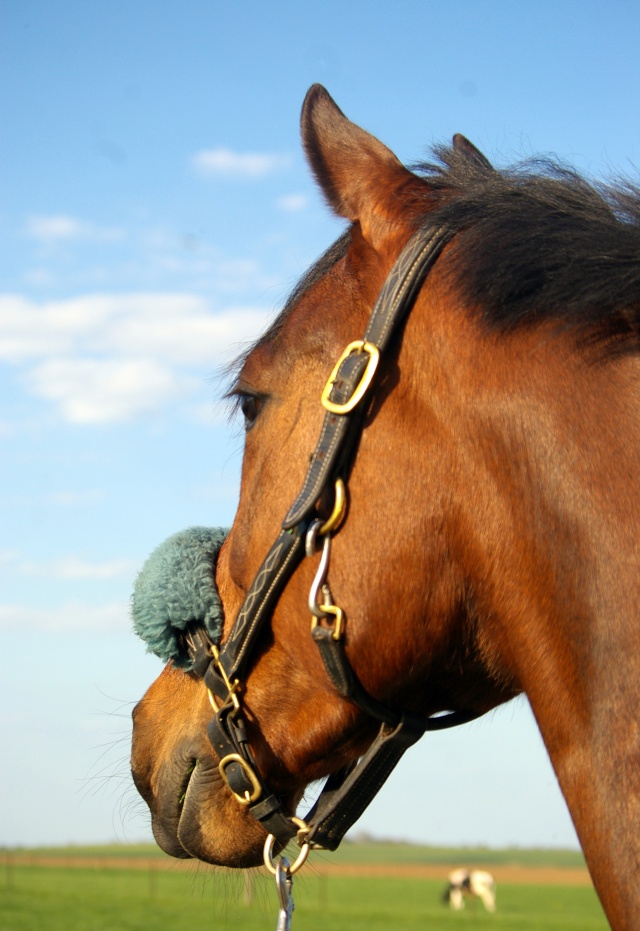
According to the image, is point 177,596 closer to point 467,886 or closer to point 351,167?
point 351,167

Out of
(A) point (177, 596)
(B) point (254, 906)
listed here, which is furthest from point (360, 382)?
(B) point (254, 906)

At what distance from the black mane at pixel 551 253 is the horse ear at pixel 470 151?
48cm

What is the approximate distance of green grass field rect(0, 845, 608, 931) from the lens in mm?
32000

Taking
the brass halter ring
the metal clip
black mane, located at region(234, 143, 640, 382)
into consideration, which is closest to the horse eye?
black mane, located at region(234, 143, 640, 382)

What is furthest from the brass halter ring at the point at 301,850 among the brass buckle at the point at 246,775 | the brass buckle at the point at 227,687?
the brass buckle at the point at 227,687

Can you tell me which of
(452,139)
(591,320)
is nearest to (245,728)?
(591,320)

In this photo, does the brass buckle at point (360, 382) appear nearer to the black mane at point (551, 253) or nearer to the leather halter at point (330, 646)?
the leather halter at point (330, 646)

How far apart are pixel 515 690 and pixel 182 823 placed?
1.01m

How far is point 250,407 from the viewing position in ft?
8.67

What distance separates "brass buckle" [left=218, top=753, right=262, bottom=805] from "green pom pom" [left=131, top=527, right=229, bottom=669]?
0.31 metres

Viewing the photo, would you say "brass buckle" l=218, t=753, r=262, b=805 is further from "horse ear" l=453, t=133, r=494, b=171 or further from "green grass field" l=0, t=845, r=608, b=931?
"green grass field" l=0, t=845, r=608, b=931

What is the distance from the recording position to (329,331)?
7.89 ft

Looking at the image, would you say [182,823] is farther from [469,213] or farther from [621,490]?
[469,213]

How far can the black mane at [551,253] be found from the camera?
205 centimetres
